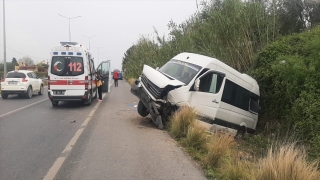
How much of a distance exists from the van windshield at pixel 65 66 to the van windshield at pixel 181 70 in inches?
196

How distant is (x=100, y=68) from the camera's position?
18.8m

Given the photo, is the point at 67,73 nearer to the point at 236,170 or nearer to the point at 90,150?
the point at 90,150

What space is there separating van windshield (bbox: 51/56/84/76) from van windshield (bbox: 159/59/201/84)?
4980mm

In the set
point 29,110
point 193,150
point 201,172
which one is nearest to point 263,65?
point 193,150

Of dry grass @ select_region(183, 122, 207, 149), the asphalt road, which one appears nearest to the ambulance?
the asphalt road

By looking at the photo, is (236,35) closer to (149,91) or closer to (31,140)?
(149,91)

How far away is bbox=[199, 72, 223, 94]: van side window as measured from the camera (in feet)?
33.4

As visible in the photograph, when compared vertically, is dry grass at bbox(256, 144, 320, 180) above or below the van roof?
below

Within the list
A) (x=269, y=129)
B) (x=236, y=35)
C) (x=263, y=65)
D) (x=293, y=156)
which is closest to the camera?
(x=293, y=156)

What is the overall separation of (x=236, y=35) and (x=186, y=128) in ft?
24.1

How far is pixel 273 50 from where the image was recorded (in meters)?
13.3

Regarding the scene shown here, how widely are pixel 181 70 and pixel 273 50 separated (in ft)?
14.4

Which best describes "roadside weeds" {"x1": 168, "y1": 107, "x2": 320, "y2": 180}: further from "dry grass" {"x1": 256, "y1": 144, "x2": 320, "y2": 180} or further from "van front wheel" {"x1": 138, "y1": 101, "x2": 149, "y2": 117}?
"van front wheel" {"x1": 138, "y1": 101, "x2": 149, "y2": 117}

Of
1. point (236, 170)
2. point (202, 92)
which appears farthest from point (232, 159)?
point (202, 92)
